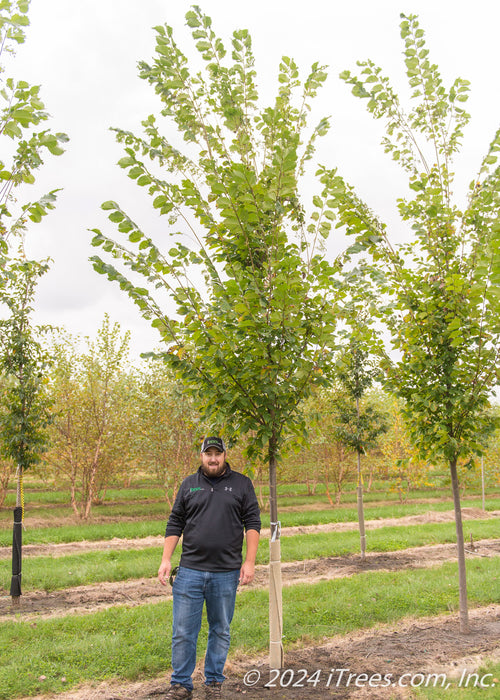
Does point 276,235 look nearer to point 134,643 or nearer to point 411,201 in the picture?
point 411,201

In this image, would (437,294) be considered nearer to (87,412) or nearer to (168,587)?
(168,587)

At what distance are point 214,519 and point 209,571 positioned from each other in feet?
1.33

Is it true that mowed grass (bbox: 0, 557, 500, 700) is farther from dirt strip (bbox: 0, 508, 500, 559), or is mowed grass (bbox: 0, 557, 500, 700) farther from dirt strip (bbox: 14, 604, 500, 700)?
dirt strip (bbox: 0, 508, 500, 559)

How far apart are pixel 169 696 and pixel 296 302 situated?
10.5 ft

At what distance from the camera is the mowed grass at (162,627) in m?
4.80

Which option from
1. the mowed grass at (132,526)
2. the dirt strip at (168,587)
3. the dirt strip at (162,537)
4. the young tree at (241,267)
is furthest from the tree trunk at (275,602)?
the mowed grass at (132,526)

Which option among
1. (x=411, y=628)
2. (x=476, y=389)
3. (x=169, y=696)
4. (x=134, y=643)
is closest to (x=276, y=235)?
(x=476, y=389)

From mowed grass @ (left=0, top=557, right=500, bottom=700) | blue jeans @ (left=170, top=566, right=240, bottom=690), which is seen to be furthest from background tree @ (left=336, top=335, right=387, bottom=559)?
blue jeans @ (left=170, top=566, right=240, bottom=690)

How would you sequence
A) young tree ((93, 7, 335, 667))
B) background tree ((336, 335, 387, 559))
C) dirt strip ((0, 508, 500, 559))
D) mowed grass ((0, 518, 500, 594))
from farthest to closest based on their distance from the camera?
dirt strip ((0, 508, 500, 559))
background tree ((336, 335, 387, 559))
mowed grass ((0, 518, 500, 594))
young tree ((93, 7, 335, 667))

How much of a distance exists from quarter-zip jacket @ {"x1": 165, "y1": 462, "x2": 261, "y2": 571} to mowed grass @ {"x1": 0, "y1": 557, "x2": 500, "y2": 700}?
1671 millimetres

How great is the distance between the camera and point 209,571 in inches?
160

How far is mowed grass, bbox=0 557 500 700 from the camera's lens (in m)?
4.80

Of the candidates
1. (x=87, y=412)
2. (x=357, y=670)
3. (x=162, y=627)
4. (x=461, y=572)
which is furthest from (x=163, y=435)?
(x=357, y=670)

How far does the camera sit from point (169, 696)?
152 inches
